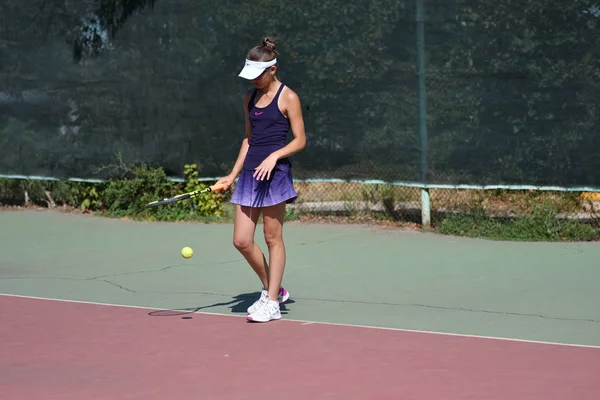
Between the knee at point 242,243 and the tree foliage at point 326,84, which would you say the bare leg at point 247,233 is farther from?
the tree foliage at point 326,84

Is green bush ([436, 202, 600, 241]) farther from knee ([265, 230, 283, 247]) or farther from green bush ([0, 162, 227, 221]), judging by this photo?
knee ([265, 230, 283, 247])

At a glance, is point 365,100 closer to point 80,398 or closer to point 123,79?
point 123,79

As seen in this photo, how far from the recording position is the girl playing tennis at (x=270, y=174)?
6.83 metres

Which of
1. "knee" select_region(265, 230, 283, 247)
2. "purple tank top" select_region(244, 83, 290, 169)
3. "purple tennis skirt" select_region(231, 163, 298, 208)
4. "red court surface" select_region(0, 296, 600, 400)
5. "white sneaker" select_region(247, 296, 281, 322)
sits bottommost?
"red court surface" select_region(0, 296, 600, 400)

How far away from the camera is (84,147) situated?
1171cm

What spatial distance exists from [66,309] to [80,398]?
2242 millimetres

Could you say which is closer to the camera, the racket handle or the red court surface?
the red court surface

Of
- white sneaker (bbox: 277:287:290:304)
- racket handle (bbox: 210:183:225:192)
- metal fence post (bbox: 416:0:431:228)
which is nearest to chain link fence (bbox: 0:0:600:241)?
metal fence post (bbox: 416:0:431:228)

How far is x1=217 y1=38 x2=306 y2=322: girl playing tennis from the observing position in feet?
22.4

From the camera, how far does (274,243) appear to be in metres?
6.93

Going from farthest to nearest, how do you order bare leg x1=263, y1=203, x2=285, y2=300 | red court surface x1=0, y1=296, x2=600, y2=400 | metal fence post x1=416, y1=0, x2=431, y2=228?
metal fence post x1=416, y1=0, x2=431, y2=228 < bare leg x1=263, y1=203, x2=285, y2=300 < red court surface x1=0, y1=296, x2=600, y2=400

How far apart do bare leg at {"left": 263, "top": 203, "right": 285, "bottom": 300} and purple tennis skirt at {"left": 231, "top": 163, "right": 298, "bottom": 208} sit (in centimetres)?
8

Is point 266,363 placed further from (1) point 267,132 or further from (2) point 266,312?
(1) point 267,132

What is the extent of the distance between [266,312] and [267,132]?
43.6 inches
